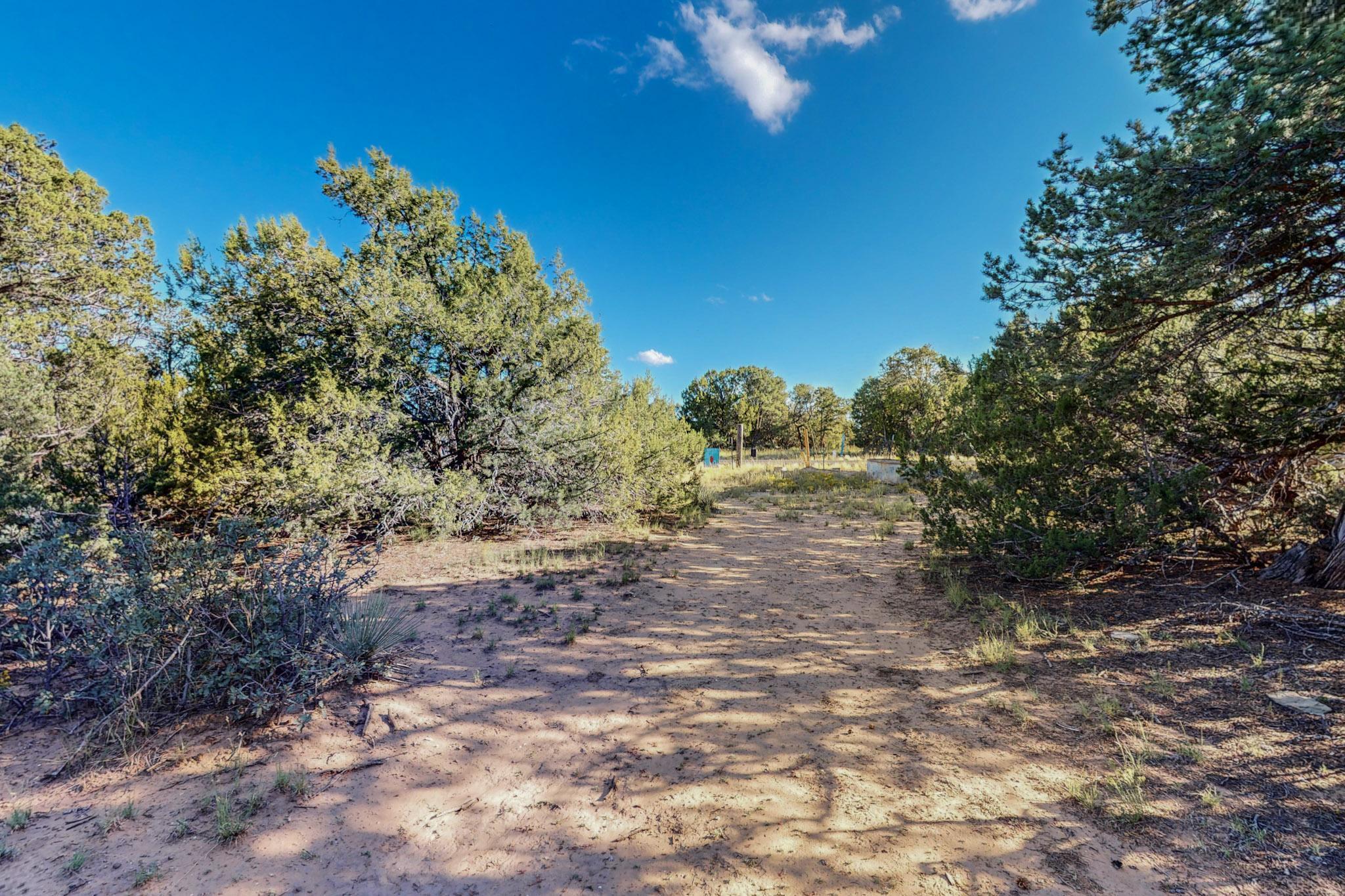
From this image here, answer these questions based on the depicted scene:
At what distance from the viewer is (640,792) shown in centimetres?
258

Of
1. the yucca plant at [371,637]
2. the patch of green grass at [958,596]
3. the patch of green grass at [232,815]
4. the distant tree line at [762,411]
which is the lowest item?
the patch of green grass at [232,815]

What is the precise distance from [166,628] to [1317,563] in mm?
9910

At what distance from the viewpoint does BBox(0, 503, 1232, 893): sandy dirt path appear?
2.02m

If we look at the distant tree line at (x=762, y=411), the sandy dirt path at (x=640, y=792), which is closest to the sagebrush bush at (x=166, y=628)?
the sandy dirt path at (x=640, y=792)

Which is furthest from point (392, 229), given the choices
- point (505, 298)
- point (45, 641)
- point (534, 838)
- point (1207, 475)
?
point (1207, 475)

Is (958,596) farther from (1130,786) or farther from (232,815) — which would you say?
(232,815)

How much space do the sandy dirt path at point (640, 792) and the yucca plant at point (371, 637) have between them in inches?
9.8

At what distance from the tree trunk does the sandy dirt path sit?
3259 mm

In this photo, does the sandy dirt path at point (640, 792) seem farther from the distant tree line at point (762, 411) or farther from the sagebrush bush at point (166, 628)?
the distant tree line at point (762, 411)

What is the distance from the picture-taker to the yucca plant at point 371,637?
3551 millimetres

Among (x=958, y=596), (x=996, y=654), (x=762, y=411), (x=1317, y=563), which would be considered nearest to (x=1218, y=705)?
(x=996, y=654)

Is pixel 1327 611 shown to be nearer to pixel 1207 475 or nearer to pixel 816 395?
pixel 1207 475

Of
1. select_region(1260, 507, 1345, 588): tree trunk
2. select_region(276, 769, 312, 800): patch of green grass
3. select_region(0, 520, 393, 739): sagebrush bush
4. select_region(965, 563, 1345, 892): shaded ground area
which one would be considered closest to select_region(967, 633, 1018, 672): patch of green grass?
select_region(965, 563, 1345, 892): shaded ground area

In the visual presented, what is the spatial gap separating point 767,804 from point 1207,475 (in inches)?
217
